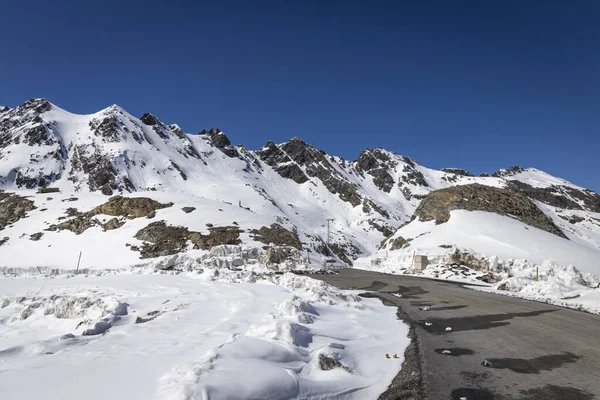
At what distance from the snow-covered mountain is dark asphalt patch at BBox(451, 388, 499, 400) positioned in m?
27.6

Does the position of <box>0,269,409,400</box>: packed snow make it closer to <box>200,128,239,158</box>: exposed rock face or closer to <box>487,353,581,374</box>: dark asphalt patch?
<box>487,353,581,374</box>: dark asphalt patch

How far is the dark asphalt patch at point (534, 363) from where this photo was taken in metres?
6.26

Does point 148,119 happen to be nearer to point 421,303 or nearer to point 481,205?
point 481,205

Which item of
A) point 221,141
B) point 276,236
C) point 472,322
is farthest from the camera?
point 221,141

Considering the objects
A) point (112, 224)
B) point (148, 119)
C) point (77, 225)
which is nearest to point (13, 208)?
point (77, 225)

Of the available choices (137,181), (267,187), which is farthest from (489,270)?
(267,187)

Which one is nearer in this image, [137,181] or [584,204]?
[137,181]

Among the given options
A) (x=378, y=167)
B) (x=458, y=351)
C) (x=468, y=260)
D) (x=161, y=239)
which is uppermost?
(x=378, y=167)

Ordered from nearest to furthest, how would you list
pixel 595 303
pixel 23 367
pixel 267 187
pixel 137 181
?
pixel 23 367 < pixel 595 303 < pixel 137 181 < pixel 267 187

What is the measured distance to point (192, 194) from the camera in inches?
3863

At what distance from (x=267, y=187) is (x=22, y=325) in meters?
122

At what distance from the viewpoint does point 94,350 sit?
667cm

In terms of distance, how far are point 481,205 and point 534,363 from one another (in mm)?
38146

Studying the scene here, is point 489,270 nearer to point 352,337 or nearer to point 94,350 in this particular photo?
point 352,337
